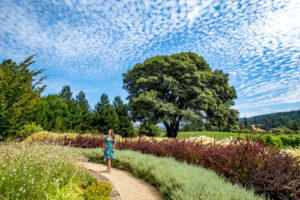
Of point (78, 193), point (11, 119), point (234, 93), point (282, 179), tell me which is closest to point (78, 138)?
point (11, 119)

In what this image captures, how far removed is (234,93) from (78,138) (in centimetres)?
1676

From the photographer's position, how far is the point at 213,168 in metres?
4.11

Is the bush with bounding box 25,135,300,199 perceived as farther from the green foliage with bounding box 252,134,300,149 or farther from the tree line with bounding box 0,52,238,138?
the tree line with bounding box 0,52,238,138

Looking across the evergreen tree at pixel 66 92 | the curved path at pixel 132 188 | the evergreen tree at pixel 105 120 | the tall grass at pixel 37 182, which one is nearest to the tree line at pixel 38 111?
the evergreen tree at pixel 105 120

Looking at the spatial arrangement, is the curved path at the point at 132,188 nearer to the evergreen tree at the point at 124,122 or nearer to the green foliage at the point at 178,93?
the green foliage at the point at 178,93

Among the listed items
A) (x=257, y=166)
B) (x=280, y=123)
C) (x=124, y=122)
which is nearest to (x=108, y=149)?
(x=257, y=166)

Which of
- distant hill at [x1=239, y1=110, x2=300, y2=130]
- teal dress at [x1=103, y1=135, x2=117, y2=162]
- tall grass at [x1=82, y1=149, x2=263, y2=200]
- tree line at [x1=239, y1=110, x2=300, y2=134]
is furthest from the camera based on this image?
distant hill at [x1=239, y1=110, x2=300, y2=130]

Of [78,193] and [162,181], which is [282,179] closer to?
[162,181]

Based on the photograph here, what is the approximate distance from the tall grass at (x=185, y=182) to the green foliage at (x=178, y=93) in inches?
362

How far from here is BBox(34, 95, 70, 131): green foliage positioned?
41.6ft

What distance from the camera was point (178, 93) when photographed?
49.9 ft

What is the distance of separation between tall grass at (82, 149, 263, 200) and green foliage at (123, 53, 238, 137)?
30.2ft

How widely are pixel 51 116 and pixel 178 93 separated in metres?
Result: 10.6

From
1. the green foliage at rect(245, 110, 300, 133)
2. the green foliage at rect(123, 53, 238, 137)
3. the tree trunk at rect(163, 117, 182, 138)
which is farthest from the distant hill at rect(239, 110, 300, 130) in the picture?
the tree trunk at rect(163, 117, 182, 138)
